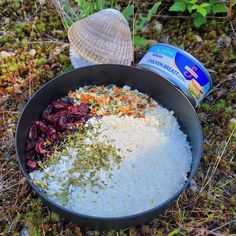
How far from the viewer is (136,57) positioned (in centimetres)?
191

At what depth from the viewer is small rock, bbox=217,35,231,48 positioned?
1.96 meters

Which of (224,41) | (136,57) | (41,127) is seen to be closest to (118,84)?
(136,57)

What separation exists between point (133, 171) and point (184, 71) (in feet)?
1.62

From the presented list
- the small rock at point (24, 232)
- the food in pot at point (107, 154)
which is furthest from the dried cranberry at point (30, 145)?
the small rock at point (24, 232)

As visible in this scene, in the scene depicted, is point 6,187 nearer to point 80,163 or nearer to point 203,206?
point 80,163

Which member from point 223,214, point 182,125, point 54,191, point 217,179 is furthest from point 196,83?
point 54,191

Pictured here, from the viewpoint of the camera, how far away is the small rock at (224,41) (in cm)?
196

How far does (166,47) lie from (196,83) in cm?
20

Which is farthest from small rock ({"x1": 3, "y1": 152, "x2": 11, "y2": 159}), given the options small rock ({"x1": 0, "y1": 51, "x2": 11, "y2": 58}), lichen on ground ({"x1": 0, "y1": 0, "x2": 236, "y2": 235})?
small rock ({"x1": 0, "y1": 51, "x2": 11, "y2": 58})

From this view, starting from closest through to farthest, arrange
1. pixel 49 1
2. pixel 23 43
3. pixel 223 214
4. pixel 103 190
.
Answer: pixel 103 190, pixel 223 214, pixel 23 43, pixel 49 1

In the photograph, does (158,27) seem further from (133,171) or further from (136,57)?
(133,171)

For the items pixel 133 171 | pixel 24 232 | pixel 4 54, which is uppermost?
pixel 4 54

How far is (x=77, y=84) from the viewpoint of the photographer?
1686mm

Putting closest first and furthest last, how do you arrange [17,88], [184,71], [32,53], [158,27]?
[184,71], [17,88], [32,53], [158,27]
